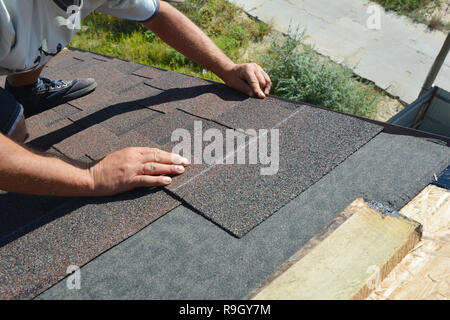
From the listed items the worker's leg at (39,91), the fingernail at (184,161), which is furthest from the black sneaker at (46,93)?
the fingernail at (184,161)

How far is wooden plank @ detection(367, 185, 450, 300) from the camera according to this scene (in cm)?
109

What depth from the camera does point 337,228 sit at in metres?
1.28

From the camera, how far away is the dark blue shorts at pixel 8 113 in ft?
6.95

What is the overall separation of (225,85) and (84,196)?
138 cm

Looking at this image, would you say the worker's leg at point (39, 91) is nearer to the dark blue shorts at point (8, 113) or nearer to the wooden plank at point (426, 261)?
the dark blue shorts at point (8, 113)

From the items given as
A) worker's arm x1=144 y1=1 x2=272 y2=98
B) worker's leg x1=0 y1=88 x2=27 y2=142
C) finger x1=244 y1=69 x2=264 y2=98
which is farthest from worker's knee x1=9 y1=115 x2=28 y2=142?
finger x1=244 y1=69 x2=264 y2=98

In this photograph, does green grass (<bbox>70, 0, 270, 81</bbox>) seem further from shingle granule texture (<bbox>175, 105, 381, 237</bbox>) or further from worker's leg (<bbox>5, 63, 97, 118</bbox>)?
shingle granule texture (<bbox>175, 105, 381, 237</bbox>)

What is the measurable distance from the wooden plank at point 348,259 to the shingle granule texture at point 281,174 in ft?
0.88

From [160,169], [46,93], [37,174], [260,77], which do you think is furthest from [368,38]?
[37,174]

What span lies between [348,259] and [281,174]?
0.56 m

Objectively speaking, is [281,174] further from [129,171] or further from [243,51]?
[243,51]
